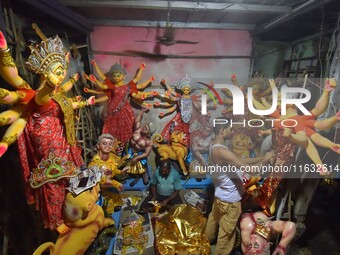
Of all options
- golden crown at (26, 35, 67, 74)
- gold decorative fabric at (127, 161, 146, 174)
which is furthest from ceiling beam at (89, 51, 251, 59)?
golden crown at (26, 35, 67, 74)

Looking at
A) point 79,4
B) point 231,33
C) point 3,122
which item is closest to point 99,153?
point 3,122

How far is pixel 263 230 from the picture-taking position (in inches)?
65.2

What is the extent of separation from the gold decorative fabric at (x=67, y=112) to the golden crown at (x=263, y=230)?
149 centimetres

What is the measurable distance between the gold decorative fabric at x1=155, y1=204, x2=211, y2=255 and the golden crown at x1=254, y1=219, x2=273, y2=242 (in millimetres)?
526

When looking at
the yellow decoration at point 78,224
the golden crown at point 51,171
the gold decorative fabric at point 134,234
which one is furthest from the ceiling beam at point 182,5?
the gold decorative fabric at point 134,234

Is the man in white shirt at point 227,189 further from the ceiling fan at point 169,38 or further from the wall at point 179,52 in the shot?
the wall at point 179,52

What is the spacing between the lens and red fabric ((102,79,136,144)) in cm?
294

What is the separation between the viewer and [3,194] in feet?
5.42

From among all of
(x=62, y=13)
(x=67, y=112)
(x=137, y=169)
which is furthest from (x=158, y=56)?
(x=67, y=112)

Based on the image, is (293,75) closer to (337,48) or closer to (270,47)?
(270,47)

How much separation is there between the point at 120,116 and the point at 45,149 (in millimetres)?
1530

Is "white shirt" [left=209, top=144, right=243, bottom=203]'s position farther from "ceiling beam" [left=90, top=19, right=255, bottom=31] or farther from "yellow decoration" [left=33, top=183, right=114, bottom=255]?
"ceiling beam" [left=90, top=19, right=255, bottom=31]

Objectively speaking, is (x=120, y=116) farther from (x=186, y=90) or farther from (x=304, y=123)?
(x=304, y=123)

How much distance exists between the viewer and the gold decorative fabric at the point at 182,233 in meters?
1.94
